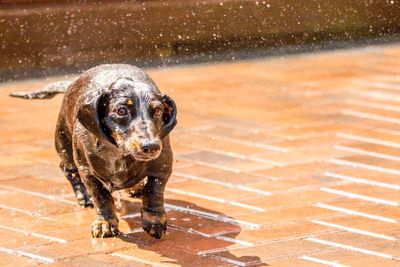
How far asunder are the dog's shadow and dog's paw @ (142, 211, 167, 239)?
42 millimetres

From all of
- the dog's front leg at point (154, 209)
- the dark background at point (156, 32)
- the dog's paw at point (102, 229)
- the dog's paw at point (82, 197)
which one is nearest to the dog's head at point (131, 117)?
the dog's front leg at point (154, 209)

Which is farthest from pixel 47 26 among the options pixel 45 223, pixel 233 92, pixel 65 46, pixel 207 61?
pixel 45 223

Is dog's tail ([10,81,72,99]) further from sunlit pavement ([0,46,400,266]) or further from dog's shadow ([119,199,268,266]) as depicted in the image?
dog's shadow ([119,199,268,266])

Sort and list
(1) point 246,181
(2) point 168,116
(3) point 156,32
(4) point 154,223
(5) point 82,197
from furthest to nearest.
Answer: (3) point 156,32 < (1) point 246,181 < (5) point 82,197 < (4) point 154,223 < (2) point 168,116

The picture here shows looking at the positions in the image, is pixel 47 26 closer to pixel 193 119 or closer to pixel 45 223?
pixel 193 119

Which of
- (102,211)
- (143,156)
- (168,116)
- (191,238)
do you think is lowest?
(191,238)

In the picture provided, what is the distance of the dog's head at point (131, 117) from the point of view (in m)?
3.99

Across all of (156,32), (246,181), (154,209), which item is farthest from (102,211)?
(156,32)

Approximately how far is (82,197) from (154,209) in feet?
2.25

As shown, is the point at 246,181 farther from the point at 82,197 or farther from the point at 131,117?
the point at 131,117

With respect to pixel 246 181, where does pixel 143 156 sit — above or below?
above

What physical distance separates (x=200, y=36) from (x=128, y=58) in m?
1.33

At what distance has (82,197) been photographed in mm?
5004

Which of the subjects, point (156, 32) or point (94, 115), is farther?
point (156, 32)
